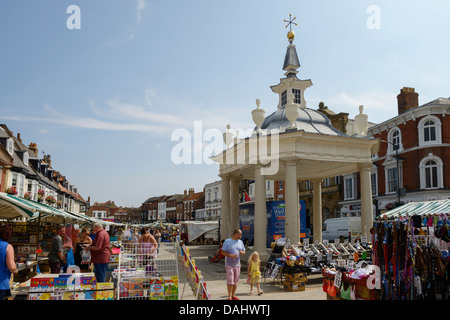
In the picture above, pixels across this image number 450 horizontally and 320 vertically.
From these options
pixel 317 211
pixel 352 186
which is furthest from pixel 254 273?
pixel 352 186

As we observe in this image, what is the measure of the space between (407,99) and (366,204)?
2406cm

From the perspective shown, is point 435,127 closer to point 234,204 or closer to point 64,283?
point 234,204

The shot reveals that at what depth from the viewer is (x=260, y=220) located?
623 inches

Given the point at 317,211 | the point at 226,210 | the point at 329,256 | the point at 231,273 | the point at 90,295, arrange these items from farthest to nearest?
the point at 317,211, the point at 226,210, the point at 329,256, the point at 231,273, the point at 90,295

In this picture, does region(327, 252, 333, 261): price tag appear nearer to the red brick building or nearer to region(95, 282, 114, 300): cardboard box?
region(95, 282, 114, 300): cardboard box

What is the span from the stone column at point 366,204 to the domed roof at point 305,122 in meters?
2.07

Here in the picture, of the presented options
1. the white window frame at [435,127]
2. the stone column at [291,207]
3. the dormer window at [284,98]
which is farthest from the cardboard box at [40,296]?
the white window frame at [435,127]

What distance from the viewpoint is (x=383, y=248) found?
29.7ft

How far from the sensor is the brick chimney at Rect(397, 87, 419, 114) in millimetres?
35719

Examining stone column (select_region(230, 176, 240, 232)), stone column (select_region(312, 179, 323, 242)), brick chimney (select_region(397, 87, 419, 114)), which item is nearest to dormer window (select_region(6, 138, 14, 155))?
stone column (select_region(230, 176, 240, 232))

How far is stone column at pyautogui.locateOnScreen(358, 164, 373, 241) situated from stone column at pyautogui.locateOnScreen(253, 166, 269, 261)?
184 inches
